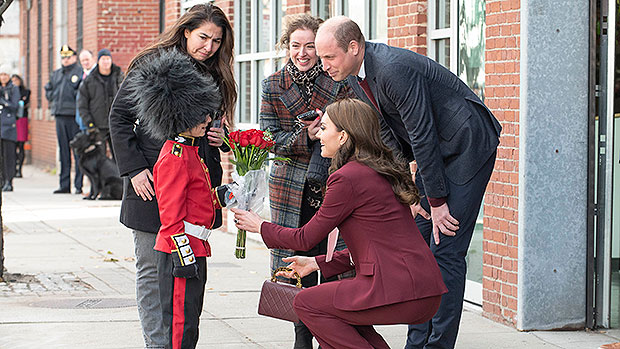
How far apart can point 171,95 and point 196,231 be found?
0.66m

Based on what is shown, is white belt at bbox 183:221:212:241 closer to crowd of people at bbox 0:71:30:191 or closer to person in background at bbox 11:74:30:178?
crowd of people at bbox 0:71:30:191

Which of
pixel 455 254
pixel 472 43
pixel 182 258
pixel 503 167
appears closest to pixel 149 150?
pixel 182 258

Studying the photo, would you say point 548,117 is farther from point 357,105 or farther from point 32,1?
point 32,1

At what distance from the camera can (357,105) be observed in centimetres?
455

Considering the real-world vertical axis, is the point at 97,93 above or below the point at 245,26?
below

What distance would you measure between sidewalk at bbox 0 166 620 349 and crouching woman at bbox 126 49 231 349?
53.7 inches

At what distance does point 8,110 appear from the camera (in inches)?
765

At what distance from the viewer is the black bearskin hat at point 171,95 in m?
5.05

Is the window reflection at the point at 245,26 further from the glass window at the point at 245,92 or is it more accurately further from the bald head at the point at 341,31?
the bald head at the point at 341,31

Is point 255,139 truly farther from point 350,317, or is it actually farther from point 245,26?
point 245,26

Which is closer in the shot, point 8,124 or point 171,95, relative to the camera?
point 171,95

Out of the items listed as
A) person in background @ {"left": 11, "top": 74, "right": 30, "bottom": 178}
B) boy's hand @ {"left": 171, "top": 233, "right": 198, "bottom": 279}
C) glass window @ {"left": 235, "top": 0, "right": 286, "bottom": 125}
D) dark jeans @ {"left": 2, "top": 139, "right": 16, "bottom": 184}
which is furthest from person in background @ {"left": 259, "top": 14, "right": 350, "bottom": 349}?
person in background @ {"left": 11, "top": 74, "right": 30, "bottom": 178}

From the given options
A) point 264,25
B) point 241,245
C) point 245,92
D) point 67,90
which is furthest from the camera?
point 67,90

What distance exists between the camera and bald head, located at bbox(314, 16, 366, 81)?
4.96 m
